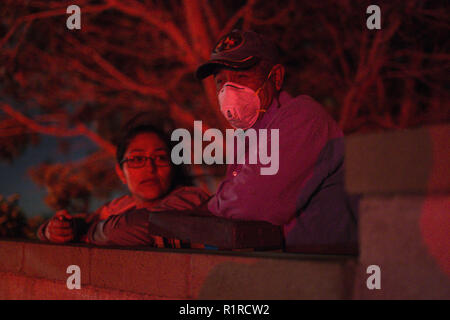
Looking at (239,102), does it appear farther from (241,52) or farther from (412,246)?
(412,246)

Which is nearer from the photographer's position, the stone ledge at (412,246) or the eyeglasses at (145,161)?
the stone ledge at (412,246)

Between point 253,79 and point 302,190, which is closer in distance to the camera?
point 302,190

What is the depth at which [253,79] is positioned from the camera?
284 centimetres

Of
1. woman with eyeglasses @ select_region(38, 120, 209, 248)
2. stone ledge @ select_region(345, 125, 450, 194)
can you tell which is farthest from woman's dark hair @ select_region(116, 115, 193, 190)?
stone ledge @ select_region(345, 125, 450, 194)

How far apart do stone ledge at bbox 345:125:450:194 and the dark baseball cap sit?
1.06 metres

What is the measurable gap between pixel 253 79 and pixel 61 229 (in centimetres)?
177

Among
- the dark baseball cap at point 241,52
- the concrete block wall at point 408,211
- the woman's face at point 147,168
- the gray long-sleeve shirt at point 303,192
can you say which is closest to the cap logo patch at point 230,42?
the dark baseball cap at point 241,52

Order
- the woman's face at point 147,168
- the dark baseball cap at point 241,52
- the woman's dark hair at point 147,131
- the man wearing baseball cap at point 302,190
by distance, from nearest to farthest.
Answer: the man wearing baseball cap at point 302,190
the dark baseball cap at point 241,52
the woman's face at point 147,168
the woman's dark hair at point 147,131

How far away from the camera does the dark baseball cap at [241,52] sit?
9.04 ft

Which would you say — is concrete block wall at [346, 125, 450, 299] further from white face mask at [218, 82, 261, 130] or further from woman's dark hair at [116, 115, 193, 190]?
woman's dark hair at [116, 115, 193, 190]

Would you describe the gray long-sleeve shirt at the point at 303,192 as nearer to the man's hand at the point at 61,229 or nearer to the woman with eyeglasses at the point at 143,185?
the woman with eyeglasses at the point at 143,185

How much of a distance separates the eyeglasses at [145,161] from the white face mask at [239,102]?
0.95 m

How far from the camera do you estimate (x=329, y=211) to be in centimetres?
253

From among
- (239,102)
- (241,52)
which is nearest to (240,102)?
(239,102)
